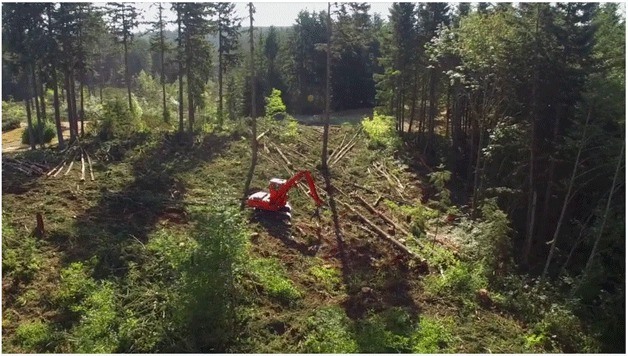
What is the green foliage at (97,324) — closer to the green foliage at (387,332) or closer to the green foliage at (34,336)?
the green foliage at (34,336)

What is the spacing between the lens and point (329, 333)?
12.8m

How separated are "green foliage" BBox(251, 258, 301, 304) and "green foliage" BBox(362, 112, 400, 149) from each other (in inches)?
741

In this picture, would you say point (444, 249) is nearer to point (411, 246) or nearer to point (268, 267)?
point (411, 246)

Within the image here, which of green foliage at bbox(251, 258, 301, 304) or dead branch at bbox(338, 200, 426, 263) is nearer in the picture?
green foliage at bbox(251, 258, 301, 304)

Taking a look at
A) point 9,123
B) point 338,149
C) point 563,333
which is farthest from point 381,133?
point 9,123

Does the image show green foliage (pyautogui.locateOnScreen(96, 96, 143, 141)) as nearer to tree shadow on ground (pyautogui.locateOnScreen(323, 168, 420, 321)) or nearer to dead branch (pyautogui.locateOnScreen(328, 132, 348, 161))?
dead branch (pyautogui.locateOnScreen(328, 132, 348, 161))

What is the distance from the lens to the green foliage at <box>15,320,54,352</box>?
11836 millimetres

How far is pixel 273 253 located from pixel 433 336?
619cm

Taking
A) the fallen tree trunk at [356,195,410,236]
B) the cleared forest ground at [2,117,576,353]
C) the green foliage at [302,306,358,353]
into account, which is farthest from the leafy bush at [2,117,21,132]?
the green foliage at [302,306,358,353]

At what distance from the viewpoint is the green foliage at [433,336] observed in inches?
489

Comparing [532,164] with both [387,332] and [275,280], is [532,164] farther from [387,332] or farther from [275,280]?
[275,280]

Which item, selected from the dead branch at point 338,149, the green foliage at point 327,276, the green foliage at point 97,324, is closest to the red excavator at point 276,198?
the green foliage at point 327,276

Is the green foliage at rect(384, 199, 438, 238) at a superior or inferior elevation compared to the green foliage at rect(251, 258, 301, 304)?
superior

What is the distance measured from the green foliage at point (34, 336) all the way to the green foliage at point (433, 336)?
8811 millimetres
